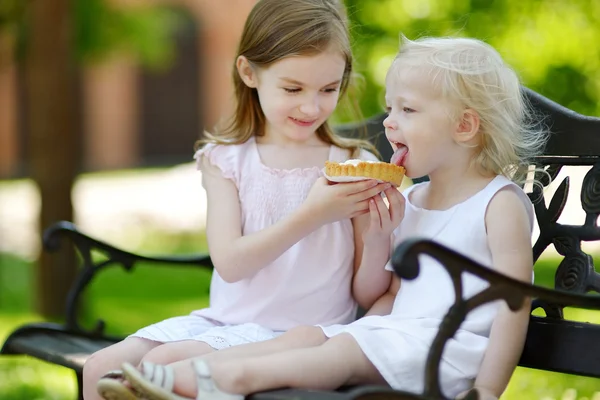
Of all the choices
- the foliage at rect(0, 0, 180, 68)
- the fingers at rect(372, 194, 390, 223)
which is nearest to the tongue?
the fingers at rect(372, 194, 390, 223)

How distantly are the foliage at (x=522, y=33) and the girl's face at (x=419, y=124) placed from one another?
2.58 metres

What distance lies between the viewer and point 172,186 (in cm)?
1515

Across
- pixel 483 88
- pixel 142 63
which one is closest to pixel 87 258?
pixel 483 88

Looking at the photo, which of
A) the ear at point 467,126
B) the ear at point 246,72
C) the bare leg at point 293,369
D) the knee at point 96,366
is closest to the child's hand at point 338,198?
the ear at point 467,126

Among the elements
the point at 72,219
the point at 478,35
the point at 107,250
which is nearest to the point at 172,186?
the point at 72,219

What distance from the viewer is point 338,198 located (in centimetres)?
247

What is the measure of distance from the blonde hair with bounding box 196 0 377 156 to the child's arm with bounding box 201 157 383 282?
0.58 feet

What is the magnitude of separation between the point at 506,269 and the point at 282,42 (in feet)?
2.87

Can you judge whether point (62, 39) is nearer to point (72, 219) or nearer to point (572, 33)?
point (72, 219)

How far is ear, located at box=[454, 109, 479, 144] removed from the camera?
8.16ft

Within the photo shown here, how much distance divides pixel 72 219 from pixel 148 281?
264 cm

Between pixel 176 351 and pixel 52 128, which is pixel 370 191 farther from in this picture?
pixel 52 128

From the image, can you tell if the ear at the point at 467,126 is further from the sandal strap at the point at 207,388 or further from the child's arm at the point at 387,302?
the sandal strap at the point at 207,388

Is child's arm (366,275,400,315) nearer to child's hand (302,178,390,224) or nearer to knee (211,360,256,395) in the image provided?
child's hand (302,178,390,224)
